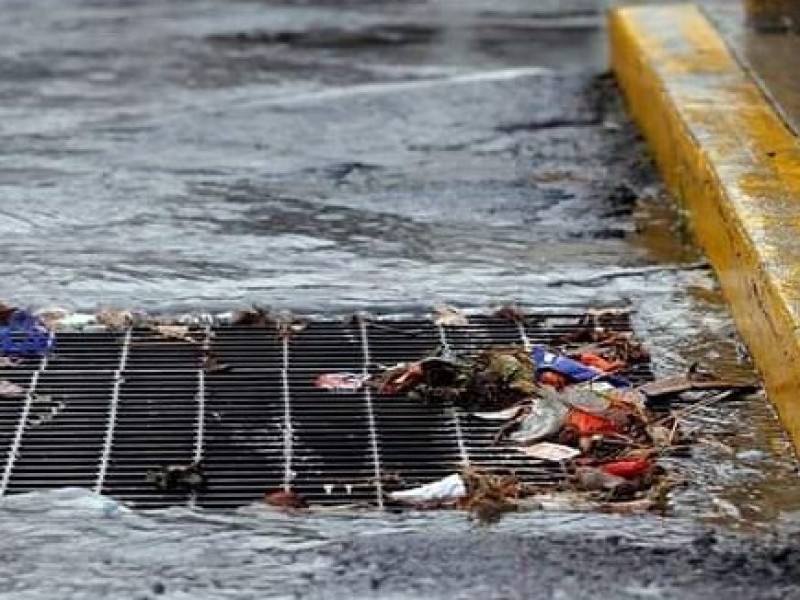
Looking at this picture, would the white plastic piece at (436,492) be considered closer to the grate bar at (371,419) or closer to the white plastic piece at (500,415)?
the grate bar at (371,419)

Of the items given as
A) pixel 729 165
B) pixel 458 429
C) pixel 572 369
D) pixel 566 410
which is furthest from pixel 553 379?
pixel 729 165

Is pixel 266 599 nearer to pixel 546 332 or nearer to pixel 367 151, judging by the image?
pixel 546 332

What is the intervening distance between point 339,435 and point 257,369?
561 mm

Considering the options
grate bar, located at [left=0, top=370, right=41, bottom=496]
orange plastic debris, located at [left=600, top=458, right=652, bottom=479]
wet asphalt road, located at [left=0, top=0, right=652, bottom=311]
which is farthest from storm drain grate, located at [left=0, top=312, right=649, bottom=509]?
wet asphalt road, located at [left=0, top=0, right=652, bottom=311]

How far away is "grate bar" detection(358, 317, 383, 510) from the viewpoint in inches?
195

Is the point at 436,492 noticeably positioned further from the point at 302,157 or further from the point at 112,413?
the point at 302,157

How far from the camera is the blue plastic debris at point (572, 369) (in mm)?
5652

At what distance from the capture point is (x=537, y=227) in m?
7.54

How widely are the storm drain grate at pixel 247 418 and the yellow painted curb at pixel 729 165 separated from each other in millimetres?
390

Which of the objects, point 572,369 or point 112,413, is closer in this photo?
point 112,413

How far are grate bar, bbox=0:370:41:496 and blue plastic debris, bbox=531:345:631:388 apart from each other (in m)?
1.25

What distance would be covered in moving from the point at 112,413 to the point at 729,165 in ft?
7.73

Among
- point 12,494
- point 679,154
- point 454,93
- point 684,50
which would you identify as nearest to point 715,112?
point 679,154

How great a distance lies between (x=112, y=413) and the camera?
5.48 meters
